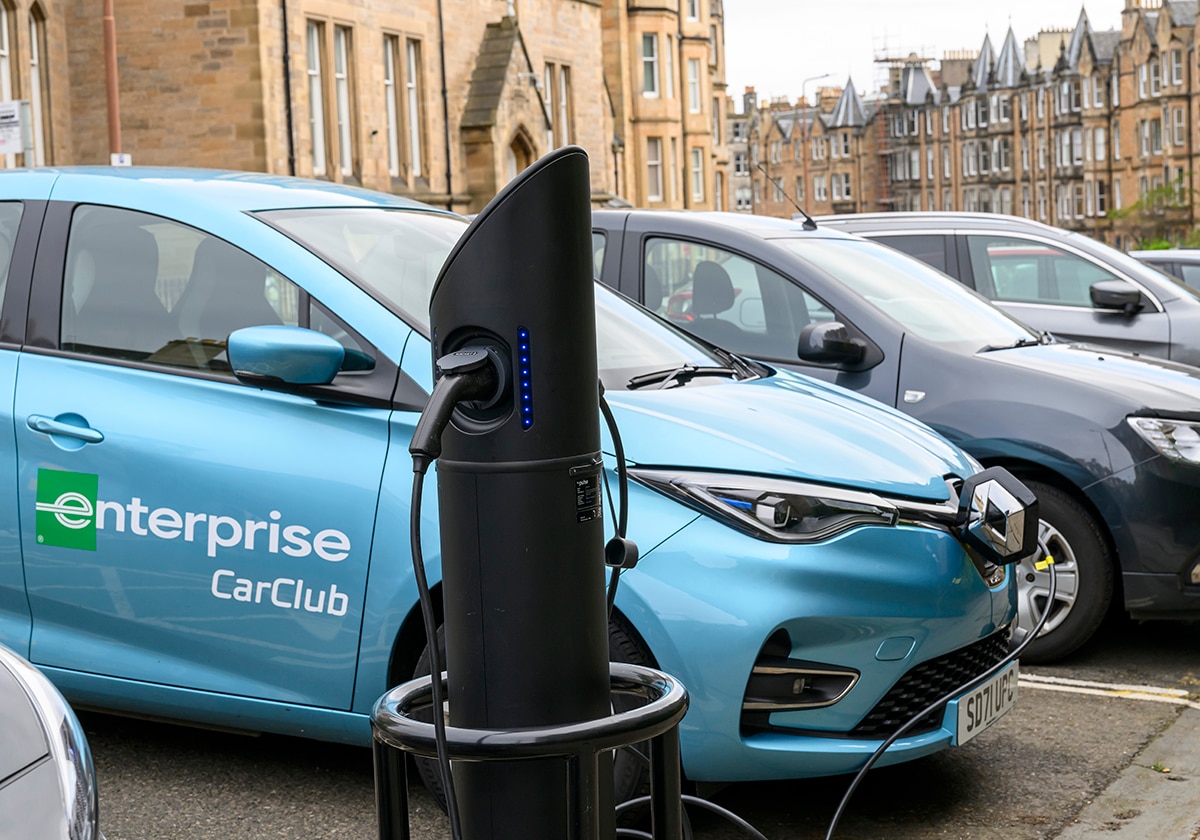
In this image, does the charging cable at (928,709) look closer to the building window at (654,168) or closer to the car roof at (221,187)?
the car roof at (221,187)

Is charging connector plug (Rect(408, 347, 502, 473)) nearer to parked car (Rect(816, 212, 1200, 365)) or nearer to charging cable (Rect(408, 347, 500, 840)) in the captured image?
charging cable (Rect(408, 347, 500, 840))

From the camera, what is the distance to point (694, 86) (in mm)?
60875

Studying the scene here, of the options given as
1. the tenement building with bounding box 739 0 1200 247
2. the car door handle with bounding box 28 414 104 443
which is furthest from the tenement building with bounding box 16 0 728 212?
the tenement building with bounding box 739 0 1200 247

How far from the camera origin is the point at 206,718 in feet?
13.7

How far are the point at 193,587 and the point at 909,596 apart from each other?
186 centimetres

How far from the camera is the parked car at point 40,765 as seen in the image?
7.79 ft

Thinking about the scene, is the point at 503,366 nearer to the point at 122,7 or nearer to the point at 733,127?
the point at 122,7

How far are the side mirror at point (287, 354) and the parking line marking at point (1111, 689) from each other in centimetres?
306

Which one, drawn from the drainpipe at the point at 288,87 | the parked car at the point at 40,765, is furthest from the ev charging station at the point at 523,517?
the drainpipe at the point at 288,87

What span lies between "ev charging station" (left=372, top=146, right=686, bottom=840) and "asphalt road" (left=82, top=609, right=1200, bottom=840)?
2.01m

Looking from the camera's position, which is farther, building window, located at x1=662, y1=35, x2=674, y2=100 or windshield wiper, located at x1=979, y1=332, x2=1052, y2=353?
building window, located at x1=662, y1=35, x2=674, y2=100

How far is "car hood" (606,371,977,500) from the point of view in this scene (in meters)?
3.83

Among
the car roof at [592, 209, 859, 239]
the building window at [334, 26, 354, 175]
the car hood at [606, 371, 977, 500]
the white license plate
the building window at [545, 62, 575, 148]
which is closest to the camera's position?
the car hood at [606, 371, 977, 500]

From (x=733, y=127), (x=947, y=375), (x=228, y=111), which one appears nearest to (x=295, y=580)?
(x=947, y=375)
